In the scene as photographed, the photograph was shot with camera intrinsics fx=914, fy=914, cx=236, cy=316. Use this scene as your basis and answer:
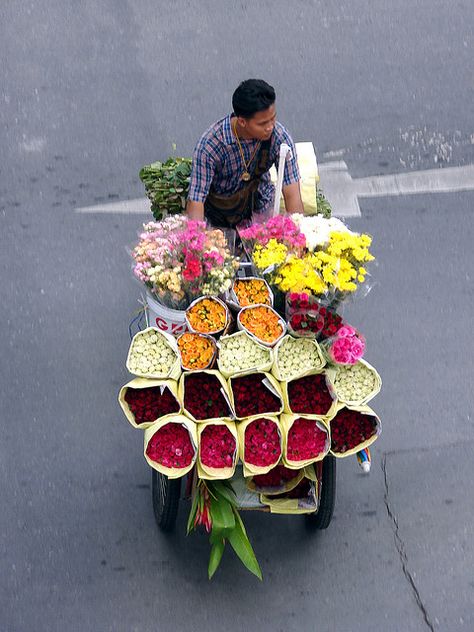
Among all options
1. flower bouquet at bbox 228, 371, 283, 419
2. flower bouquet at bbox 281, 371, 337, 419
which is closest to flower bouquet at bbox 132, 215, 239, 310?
flower bouquet at bbox 228, 371, 283, 419

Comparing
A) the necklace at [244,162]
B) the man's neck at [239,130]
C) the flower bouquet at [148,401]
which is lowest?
the flower bouquet at [148,401]

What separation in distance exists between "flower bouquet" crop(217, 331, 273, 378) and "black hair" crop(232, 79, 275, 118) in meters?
1.01

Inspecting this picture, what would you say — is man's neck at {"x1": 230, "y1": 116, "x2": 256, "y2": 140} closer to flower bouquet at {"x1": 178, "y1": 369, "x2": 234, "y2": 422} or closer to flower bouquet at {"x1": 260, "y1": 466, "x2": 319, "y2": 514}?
flower bouquet at {"x1": 178, "y1": 369, "x2": 234, "y2": 422}

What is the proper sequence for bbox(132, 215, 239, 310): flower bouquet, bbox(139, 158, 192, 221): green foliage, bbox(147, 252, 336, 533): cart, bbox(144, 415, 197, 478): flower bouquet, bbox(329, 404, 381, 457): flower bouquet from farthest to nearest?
bbox(139, 158, 192, 221): green foliage → bbox(147, 252, 336, 533): cart → bbox(132, 215, 239, 310): flower bouquet → bbox(329, 404, 381, 457): flower bouquet → bbox(144, 415, 197, 478): flower bouquet

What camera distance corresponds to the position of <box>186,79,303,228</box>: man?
4086 mm

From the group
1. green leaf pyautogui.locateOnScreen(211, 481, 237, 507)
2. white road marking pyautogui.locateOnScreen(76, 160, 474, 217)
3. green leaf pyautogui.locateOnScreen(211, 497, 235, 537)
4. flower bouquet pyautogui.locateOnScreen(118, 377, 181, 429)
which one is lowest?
green leaf pyautogui.locateOnScreen(211, 497, 235, 537)

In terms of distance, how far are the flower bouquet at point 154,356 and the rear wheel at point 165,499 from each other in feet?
2.00

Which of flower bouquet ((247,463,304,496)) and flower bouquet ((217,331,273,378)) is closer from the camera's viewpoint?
flower bouquet ((217,331,273,378))

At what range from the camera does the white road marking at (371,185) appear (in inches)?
251

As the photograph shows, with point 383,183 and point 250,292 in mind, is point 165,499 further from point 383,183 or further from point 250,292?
point 383,183

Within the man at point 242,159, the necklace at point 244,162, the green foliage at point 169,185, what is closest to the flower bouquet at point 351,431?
the man at point 242,159

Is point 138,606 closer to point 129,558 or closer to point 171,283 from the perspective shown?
point 129,558

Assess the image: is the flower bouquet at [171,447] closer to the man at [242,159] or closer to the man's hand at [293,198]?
the man at [242,159]

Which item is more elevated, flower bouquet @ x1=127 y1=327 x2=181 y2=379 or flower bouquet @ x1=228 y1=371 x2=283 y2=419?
flower bouquet @ x1=127 y1=327 x2=181 y2=379
